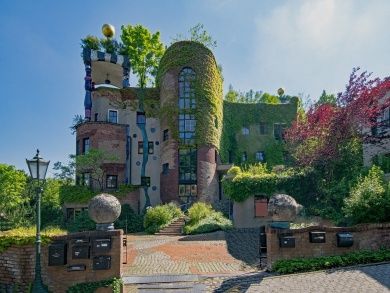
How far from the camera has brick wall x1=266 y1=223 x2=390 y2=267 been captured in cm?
1080

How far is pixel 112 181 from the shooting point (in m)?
32.6

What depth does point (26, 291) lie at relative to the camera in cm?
962

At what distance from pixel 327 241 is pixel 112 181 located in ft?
79.7

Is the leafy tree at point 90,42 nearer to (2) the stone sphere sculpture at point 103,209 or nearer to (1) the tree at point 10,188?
(1) the tree at point 10,188

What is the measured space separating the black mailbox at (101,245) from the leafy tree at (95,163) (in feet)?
71.4

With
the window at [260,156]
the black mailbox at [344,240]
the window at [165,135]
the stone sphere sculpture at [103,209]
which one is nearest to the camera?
the stone sphere sculpture at [103,209]

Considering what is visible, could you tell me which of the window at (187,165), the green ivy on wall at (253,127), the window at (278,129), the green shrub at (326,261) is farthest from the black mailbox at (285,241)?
the window at (278,129)

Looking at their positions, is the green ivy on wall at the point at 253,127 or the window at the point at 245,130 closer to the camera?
the green ivy on wall at the point at 253,127

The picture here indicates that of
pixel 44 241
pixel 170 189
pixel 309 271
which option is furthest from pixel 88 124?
pixel 309 271

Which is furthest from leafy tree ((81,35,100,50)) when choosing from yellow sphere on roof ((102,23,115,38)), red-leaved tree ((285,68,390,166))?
red-leaved tree ((285,68,390,166))

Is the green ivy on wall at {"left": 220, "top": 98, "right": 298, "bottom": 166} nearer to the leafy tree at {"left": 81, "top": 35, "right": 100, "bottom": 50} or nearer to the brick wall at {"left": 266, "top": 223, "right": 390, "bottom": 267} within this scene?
the leafy tree at {"left": 81, "top": 35, "right": 100, "bottom": 50}

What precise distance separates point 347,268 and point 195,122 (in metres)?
22.6

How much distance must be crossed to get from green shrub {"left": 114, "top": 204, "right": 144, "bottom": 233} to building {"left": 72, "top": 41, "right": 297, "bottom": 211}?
0.99 meters

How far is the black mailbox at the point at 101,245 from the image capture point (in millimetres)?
9610
